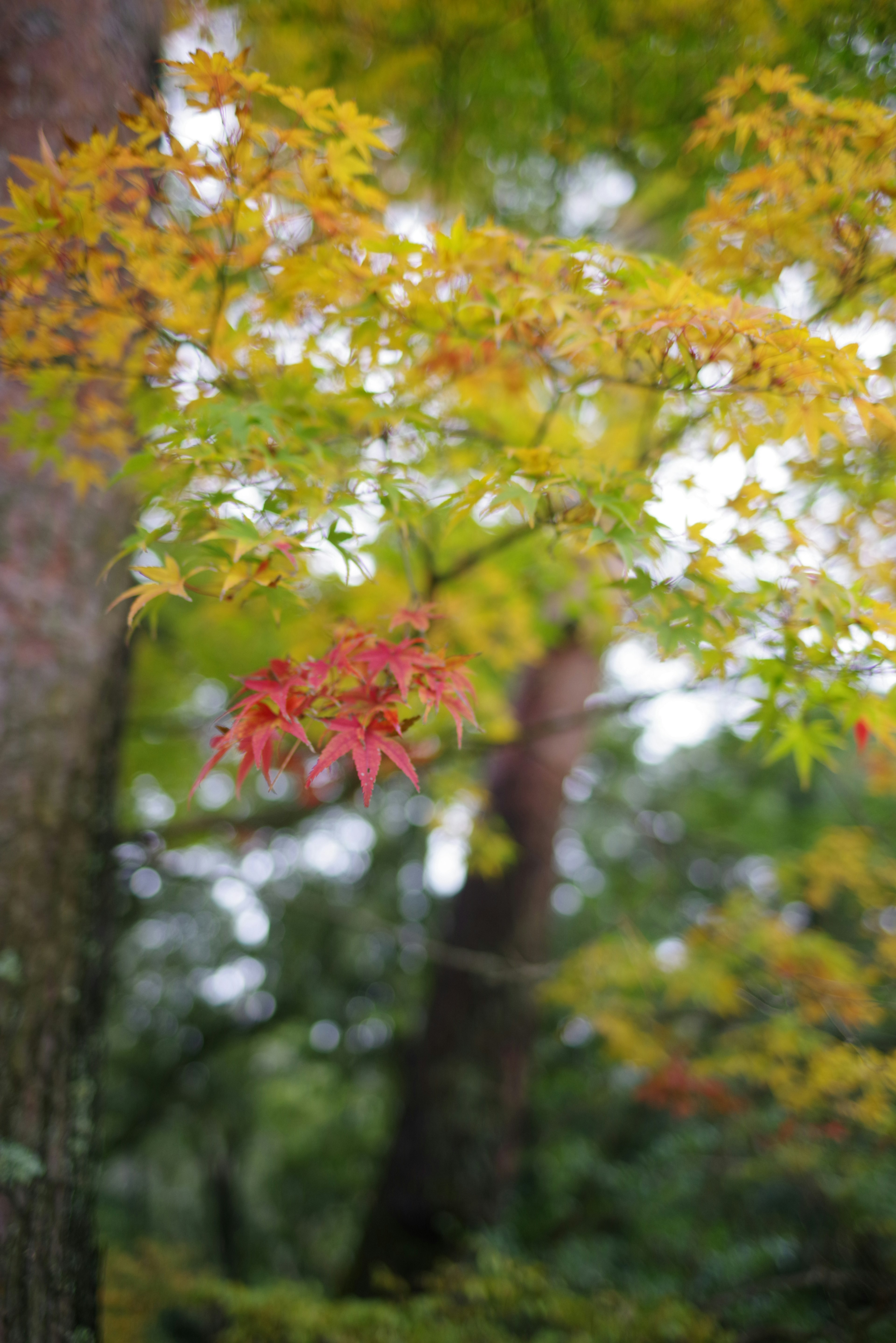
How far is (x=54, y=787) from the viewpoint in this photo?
2168 millimetres

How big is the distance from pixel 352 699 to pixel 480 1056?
3.63 meters

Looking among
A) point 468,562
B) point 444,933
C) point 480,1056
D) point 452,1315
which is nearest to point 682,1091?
point 480,1056

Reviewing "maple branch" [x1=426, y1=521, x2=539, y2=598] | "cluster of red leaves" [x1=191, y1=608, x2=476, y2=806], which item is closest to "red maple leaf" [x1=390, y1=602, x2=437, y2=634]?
"cluster of red leaves" [x1=191, y1=608, x2=476, y2=806]

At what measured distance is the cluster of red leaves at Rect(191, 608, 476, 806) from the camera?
1338mm

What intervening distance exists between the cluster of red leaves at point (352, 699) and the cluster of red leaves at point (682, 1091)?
318cm

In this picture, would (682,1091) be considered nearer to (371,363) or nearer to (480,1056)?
(480,1056)

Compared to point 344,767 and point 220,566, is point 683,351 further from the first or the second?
point 344,767

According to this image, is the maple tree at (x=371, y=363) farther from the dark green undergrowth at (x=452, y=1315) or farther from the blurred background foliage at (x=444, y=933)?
the dark green undergrowth at (x=452, y=1315)

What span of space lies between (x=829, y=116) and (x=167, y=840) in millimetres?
3340

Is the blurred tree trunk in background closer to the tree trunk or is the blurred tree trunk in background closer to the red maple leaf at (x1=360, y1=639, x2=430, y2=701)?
the red maple leaf at (x1=360, y1=639, x2=430, y2=701)

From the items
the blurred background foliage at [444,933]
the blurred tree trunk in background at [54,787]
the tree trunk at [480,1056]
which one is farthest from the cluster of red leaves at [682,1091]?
the blurred tree trunk in background at [54,787]

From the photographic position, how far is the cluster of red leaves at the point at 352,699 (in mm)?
1338

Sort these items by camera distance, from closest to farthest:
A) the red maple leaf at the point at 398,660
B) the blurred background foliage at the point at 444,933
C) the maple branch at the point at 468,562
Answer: the red maple leaf at the point at 398,660 → the maple branch at the point at 468,562 → the blurred background foliage at the point at 444,933

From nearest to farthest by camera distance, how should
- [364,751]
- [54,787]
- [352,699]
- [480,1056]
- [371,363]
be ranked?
1. [364,751]
2. [352,699]
3. [371,363]
4. [54,787]
5. [480,1056]
